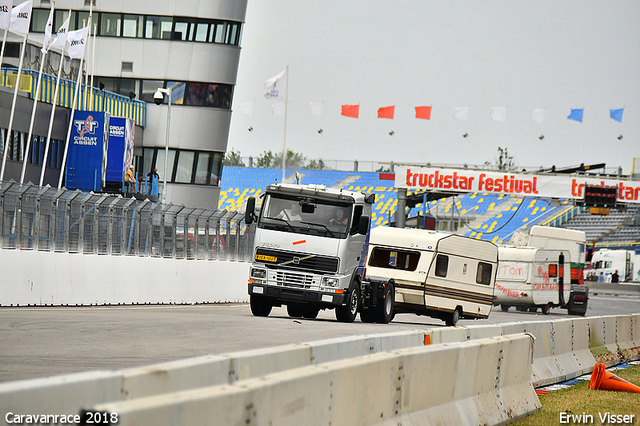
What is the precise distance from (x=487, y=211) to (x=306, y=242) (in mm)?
59405

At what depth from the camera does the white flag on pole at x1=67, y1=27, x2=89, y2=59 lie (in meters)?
37.7

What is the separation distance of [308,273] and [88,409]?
614 inches

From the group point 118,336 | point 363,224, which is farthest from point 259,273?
point 118,336

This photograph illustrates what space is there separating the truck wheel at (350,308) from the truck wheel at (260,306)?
1.75 meters

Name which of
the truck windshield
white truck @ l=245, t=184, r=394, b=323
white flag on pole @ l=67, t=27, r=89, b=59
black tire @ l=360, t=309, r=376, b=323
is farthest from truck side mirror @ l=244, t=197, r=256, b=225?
white flag on pole @ l=67, t=27, r=89, b=59

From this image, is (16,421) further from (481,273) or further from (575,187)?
(575,187)

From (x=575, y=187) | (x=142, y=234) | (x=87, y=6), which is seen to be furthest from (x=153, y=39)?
(x=142, y=234)

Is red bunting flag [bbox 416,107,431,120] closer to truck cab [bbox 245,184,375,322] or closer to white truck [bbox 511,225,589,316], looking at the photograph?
white truck [bbox 511,225,589,316]

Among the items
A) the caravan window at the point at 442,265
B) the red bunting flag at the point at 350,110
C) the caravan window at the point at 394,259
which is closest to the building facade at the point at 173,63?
the red bunting flag at the point at 350,110

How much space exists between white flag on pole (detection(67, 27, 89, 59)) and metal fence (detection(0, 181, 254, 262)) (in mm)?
12167

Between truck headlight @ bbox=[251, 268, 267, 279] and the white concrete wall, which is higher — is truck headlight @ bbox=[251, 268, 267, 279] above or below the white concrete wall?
above

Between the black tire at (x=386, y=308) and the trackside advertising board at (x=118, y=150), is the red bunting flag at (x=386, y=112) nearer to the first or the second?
the trackside advertising board at (x=118, y=150)

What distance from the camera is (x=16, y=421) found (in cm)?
377

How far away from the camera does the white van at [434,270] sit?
75.6 feet
